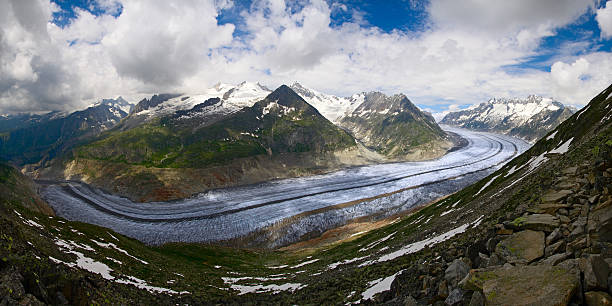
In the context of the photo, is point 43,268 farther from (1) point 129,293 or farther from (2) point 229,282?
(2) point 229,282

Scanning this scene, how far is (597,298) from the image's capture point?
6.98 meters

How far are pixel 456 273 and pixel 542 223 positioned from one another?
4707 millimetres

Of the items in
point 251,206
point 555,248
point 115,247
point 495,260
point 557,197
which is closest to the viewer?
point 555,248

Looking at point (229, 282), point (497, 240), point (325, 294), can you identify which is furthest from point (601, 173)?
point (229, 282)

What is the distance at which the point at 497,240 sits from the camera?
44.3ft

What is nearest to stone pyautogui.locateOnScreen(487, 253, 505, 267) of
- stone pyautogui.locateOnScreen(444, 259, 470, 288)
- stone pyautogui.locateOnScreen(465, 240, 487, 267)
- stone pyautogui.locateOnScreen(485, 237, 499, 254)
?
stone pyautogui.locateOnScreen(485, 237, 499, 254)

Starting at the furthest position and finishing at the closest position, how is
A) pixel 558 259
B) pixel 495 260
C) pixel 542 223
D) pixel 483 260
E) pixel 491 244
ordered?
pixel 491 244 → pixel 483 260 → pixel 542 223 → pixel 495 260 → pixel 558 259

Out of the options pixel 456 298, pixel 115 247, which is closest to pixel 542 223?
pixel 456 298

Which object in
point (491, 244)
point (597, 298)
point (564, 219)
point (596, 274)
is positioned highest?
point (596, 274)

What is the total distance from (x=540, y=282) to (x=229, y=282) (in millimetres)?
43866

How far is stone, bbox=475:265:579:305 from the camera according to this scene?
7784 mm

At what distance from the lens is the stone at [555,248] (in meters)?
10.6

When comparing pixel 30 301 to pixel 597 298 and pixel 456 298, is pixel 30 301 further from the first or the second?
pixel 597 298

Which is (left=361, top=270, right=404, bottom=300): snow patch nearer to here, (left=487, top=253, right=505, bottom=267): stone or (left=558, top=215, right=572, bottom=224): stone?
(left=487, top=253, right=505, bottom=267): stone
